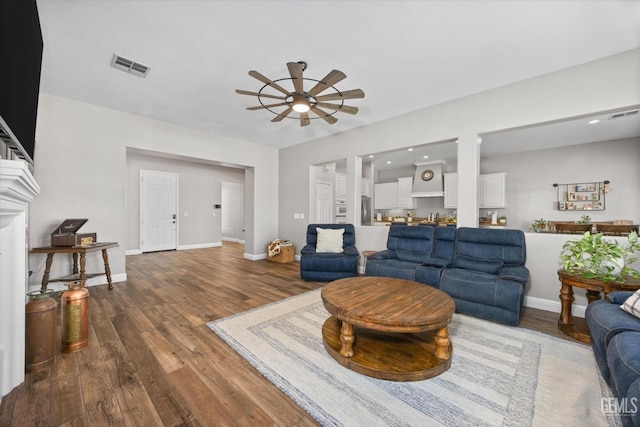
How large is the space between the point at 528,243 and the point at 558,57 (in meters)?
2.08

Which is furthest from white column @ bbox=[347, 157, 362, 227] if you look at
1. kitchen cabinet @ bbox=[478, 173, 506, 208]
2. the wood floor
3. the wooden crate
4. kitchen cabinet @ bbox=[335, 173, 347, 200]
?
kitchen cabinet @ bbox=[478, 173, 506, 208]

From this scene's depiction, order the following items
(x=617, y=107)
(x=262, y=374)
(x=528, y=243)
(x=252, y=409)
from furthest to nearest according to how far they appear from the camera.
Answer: (x=528, y=243), (x=617, y=107), (x=262, y=374), (x=252, y=409)

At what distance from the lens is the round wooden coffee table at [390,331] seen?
5.55 ft

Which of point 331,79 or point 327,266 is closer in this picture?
point 331,79

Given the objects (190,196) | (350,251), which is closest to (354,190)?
(350,251)

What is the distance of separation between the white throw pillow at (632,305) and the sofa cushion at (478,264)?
3.90 feet

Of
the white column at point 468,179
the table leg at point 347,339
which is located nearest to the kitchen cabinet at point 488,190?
the white column at point 468,179

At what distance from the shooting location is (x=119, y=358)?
6.50ft

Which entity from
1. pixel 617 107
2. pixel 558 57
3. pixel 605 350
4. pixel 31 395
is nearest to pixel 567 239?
pixel 617 107

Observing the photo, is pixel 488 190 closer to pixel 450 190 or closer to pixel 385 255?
pixel 450 190

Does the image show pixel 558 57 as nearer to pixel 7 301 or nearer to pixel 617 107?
pixel 617 107

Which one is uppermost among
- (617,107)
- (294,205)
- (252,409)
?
(617,107)

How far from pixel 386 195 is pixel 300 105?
5.96m

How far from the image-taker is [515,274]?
8.75 ft
